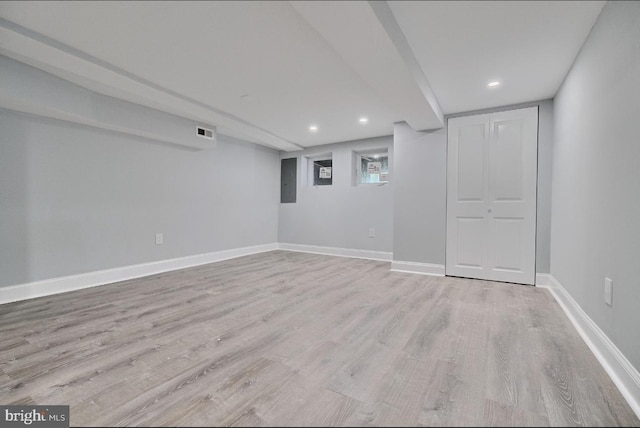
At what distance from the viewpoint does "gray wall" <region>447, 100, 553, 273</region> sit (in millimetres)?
3109

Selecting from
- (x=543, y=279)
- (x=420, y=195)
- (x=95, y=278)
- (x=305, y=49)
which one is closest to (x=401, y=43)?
(x=305, y=49)

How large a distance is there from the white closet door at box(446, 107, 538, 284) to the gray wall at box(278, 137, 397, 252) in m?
1.26

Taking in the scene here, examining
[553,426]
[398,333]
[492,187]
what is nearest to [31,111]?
[398,333]

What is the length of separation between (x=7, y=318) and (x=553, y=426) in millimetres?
3641

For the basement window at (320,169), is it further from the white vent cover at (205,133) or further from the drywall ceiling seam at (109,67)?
the white vent cover at (205,133)

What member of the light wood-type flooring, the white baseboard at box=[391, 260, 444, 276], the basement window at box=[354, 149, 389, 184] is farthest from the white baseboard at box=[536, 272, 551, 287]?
the basement window at box=[354, 149, 389, 184]

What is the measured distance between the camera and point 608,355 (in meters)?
1.49

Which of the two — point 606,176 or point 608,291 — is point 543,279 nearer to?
point 608,291

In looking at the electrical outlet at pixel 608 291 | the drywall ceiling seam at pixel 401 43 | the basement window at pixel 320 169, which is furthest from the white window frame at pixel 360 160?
the electrical outlet at pixel 608 291

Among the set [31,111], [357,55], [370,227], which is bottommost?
[370,227]

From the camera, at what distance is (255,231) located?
5.45m

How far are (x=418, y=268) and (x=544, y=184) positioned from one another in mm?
1814

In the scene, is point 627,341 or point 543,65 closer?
point 627,341

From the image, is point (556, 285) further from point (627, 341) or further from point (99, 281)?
point (99, 281)
